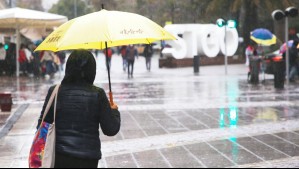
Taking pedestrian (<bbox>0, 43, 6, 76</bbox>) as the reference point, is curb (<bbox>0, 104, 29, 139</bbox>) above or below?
below

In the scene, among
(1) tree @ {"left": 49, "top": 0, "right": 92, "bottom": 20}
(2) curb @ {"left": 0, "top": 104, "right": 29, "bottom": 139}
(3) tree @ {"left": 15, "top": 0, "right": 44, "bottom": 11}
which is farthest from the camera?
(3) tree @ {"left": 15, "top": 0, "right": 44, "bottom": 11}

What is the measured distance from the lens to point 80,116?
182 inches

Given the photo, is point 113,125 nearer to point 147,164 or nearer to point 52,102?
point 52,102

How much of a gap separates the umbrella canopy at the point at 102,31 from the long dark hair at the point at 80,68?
0.67 meters

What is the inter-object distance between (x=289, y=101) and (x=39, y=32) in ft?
72.2

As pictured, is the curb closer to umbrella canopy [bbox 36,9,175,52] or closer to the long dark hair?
umbrella canopy [bbox 36,9,175,52]

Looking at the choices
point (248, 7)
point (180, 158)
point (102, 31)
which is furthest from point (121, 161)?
point (248, 7)

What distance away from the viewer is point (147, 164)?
312 inches

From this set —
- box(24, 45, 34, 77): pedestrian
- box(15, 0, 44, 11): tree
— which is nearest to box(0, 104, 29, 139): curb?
box(24, 45, 34, 77): pedestrian

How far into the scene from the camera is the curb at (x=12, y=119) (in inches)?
439

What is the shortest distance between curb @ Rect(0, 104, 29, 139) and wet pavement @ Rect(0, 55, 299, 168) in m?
0.05

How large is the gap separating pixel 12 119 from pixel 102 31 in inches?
314

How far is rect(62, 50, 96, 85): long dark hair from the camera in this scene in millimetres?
4652

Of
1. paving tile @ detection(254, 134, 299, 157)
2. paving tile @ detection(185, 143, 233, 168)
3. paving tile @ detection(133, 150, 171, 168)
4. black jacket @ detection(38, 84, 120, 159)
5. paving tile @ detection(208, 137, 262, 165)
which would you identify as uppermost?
black jacket @ detection(38, 84, 120, 159)
